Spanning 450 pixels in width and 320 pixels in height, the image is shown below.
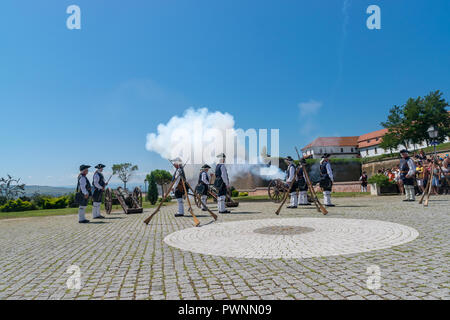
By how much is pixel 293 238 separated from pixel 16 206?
73.7ft

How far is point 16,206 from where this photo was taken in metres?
21.5

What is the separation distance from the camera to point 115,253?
5371 mm

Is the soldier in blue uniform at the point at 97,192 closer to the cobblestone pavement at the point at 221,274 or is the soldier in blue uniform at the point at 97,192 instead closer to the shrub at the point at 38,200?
the cobblestone pavement at the point at 221,274

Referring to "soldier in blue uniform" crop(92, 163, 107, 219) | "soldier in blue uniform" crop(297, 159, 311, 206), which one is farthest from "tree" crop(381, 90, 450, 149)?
"soldier in blue uniform" crop(92, 163, 107, 219)

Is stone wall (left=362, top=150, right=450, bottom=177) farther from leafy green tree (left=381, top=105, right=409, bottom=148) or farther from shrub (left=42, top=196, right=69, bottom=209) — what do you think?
shrub (left=42, top=196, right=69, bottom=209)

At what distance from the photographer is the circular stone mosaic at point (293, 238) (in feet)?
16.4

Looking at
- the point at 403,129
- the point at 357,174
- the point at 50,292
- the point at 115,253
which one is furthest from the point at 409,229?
the point at 403,129

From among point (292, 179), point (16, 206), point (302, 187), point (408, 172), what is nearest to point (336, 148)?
point (408, 172)

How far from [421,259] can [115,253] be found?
482 centimetres

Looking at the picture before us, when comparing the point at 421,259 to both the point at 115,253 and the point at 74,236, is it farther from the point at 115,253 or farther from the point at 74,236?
the point at 74,236

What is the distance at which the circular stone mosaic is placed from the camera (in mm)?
4990

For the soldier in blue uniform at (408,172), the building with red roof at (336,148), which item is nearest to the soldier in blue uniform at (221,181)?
the soldier in blue uniform at (408,172)

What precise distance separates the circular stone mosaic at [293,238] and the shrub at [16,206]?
19.5 meters
